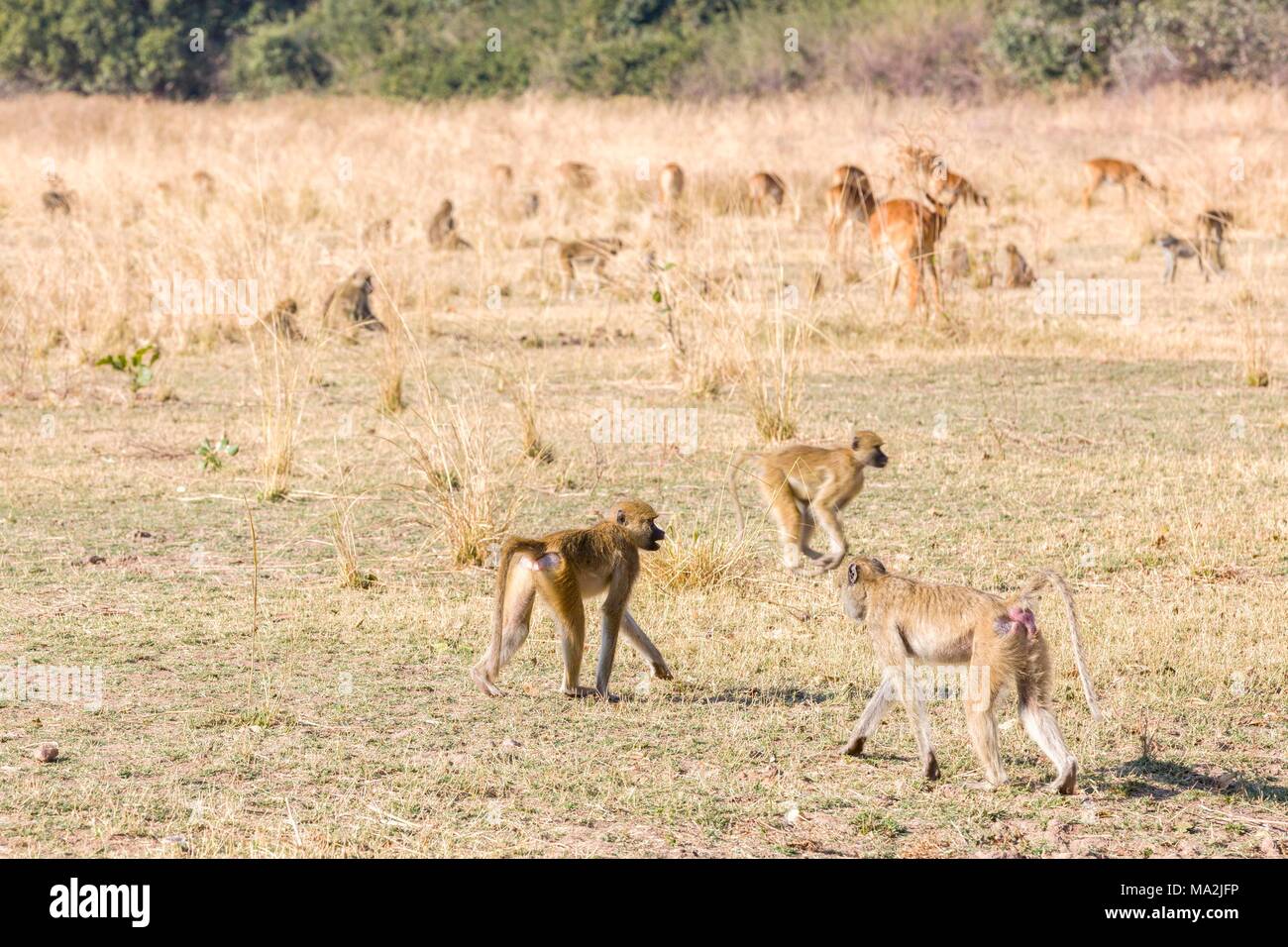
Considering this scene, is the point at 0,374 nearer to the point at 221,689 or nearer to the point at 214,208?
the point at 214,208

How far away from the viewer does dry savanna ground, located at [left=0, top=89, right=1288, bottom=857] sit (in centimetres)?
544

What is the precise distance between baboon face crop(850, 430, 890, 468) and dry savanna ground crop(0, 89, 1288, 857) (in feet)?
1.93

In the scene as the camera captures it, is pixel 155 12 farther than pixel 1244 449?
Yes

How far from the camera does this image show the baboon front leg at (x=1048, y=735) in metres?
5.31

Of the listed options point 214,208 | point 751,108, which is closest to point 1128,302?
point 214,208

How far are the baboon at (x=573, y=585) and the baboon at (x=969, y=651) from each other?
0.89 m

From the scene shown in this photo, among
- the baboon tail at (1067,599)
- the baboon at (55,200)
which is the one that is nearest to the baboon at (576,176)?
the baboon at (55,200)

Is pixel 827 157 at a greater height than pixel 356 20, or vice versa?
pixel 356 20

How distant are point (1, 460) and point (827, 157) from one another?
19.7 m

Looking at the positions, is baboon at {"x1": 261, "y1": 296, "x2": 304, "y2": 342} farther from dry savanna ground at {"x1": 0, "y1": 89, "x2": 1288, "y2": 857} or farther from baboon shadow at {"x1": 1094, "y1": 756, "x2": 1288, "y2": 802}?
baboon shadow at {"x1": 1094, "y1": 756, "x2": 1288, "y2": 802}

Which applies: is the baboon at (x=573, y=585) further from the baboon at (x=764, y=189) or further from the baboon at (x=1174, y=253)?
the baboon at (x=764, y=189)

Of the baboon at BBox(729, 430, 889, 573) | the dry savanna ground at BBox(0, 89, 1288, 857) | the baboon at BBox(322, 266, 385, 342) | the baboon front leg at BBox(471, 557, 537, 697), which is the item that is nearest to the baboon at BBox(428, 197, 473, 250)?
the dry savanna ground at BBox(0, 89, 1288, 857)
